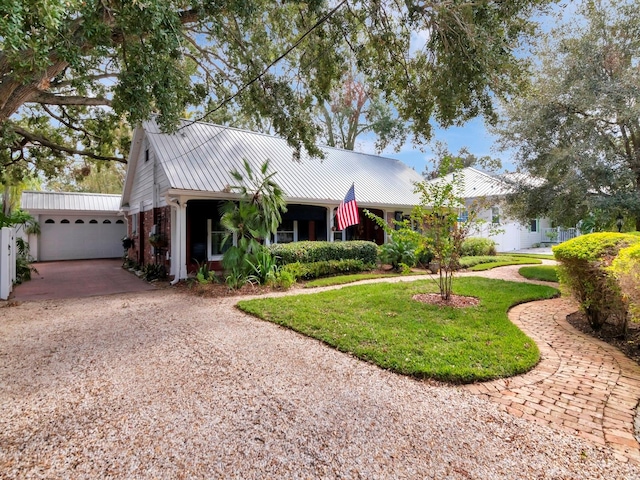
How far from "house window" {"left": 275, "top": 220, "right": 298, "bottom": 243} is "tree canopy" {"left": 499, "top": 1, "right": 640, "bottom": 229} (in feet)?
27.7

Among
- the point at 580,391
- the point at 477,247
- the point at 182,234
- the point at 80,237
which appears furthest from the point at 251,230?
the point at 80,237

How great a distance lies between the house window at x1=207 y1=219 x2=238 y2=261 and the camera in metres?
11.1

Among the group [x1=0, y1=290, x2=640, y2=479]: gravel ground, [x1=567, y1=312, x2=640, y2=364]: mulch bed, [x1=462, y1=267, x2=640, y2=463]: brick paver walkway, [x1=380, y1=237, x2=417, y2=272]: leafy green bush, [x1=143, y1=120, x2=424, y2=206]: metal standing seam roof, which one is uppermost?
[x1=143, y1=120, x2=424, y2=206]: metal standing seam roof

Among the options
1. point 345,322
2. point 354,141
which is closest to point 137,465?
point 345,322

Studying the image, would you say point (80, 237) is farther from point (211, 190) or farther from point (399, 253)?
point (399, 253)

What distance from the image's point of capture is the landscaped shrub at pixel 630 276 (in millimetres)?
3656

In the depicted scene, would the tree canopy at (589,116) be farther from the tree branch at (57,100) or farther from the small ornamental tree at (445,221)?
the tree branch at (57,100)

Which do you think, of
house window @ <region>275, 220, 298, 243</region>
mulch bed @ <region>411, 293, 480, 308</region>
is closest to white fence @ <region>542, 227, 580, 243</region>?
house window @ <region>275, 220, 298, 243</region>

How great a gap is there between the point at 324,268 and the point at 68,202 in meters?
16.2

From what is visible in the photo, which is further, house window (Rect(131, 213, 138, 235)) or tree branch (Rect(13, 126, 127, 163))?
house window (Rect(131, 213, 138, 235))

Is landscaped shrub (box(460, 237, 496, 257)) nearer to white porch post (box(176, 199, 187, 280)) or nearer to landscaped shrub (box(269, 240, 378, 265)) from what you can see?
landscaped shrub (box(269, 240, 378, 265))

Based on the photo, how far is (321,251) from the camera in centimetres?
1077

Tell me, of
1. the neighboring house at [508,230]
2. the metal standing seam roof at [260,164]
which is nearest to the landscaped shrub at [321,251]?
the metal standing seam roof at [260,164]

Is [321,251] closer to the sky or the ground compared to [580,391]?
closer to the sky
